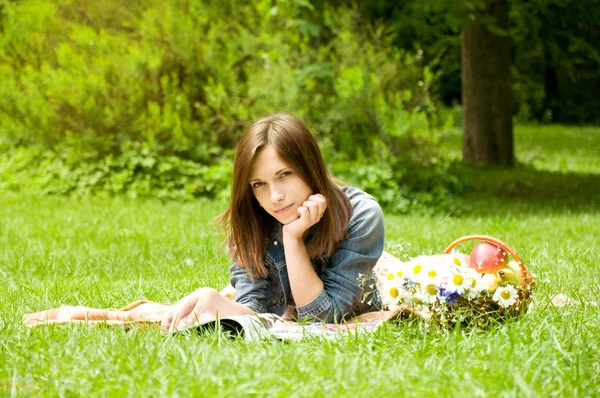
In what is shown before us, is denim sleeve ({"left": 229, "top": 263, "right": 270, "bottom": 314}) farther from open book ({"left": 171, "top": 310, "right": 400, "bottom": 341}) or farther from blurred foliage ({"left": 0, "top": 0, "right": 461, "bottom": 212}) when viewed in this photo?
blurred foliage ({"left": 0, "top": 0, "right": 461, "bottom": 212})

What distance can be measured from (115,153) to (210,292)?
6.26 metres

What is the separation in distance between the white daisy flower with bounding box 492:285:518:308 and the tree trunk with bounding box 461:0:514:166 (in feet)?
26.7

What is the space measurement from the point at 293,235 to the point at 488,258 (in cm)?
92

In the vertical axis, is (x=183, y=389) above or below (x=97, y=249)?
above

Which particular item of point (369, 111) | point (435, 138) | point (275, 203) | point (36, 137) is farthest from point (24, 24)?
point (275, 203)

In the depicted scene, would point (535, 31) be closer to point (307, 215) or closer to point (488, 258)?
point (488, 258)

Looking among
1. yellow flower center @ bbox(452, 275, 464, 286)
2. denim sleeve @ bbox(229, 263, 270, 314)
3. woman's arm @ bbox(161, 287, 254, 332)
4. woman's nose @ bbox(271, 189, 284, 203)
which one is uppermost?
woman's nose @ bbox(271, 189, 284, 203)

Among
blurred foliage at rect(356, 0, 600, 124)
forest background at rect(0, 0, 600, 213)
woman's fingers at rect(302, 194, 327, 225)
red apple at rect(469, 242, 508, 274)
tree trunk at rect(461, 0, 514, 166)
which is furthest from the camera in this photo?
tree trunk at rect(461, 0, 514, 166)

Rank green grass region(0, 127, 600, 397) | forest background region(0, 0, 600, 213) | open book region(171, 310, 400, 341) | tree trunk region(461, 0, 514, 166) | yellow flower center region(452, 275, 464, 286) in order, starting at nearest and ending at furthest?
green grass region(0, 127, 600, 397) → open book region(171, 310, 400, 341) → yellow flower center region(452, 275, 464, 286) → forest background region(0, 0, 600, 213) → tree trunk region(461, 0, 514, 166)

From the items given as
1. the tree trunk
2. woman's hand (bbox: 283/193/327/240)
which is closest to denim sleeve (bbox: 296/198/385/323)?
woman's hand (bbox: 283/193/327/240)

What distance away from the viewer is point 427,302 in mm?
3350

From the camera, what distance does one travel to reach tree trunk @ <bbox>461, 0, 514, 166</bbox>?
11.2 meters

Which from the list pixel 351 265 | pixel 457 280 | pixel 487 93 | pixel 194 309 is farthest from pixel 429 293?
pixel 487 93

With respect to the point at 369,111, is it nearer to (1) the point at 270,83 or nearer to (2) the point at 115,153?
(1) the point at 270,83
